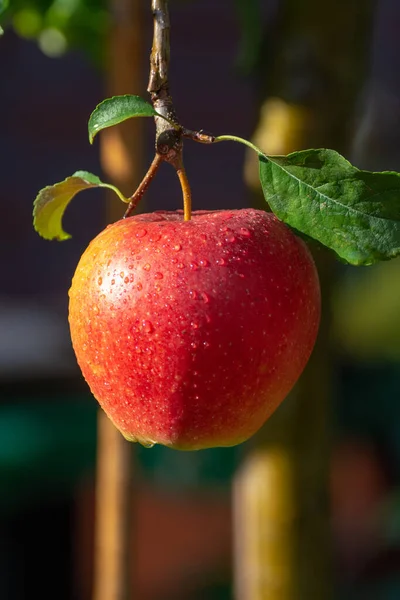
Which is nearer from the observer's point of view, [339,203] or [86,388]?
[339,203]

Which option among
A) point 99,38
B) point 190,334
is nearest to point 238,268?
point 190,334

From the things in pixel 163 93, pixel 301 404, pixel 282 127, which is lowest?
pixel 301 404

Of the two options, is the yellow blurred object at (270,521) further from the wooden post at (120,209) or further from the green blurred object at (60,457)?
the green blurred object at (60,457)

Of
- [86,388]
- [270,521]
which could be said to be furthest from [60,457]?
[270,521]

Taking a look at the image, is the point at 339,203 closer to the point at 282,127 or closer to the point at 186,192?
the point at 186,192

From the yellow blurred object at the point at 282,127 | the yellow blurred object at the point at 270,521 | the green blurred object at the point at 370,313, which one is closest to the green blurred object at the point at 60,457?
the green blurred object at the point at 370,313

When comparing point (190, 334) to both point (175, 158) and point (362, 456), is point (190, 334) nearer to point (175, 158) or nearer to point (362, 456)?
point (175, 158)

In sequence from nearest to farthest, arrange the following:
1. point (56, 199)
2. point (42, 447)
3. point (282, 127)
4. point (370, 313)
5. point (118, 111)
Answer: point (118, 111), point (56, 199), point (282, 127), point (42, 447), point (370, 313)

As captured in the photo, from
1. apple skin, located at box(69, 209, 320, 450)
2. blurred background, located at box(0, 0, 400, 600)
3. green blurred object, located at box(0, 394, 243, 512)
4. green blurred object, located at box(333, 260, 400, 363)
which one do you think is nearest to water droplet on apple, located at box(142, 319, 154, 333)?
apple skin, located at box(69, 209, 320, 450)
